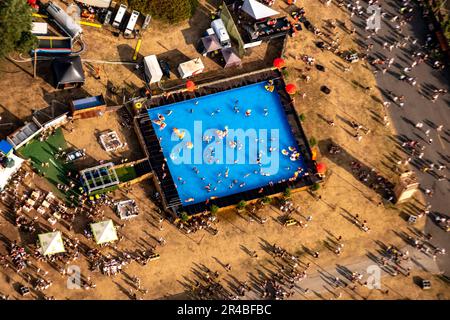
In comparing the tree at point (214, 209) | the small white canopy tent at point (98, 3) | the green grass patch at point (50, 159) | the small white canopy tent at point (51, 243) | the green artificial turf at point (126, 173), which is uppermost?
the small white canopy tent at point (98, 3)

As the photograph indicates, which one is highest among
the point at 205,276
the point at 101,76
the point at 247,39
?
the point at 247,39

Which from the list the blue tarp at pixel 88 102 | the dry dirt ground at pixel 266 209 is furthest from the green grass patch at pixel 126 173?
the blue tarp at pixel 88 102

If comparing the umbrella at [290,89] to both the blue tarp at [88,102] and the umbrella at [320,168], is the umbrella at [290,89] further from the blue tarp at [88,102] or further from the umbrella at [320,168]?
the blue tarp at [88,102]

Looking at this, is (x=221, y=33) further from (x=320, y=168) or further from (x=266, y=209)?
(x=266, y=209)

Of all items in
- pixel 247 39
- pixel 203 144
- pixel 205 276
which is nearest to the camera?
pixel 205 276

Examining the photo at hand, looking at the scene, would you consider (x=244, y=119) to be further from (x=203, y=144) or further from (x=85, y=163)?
(x=85, y=163)

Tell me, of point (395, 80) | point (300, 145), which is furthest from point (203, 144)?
point (395, 80)

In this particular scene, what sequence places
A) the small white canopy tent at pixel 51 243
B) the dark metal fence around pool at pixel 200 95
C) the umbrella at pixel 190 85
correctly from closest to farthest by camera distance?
the small white canopy tent at pixel 51 243 → the dark metal fence around pool at pixel 200 95 → the umbrella at pixel 190 85

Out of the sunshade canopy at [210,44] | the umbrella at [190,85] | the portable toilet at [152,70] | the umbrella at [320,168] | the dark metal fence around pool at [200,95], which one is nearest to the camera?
the dark metal fence around pool at [200,95]
